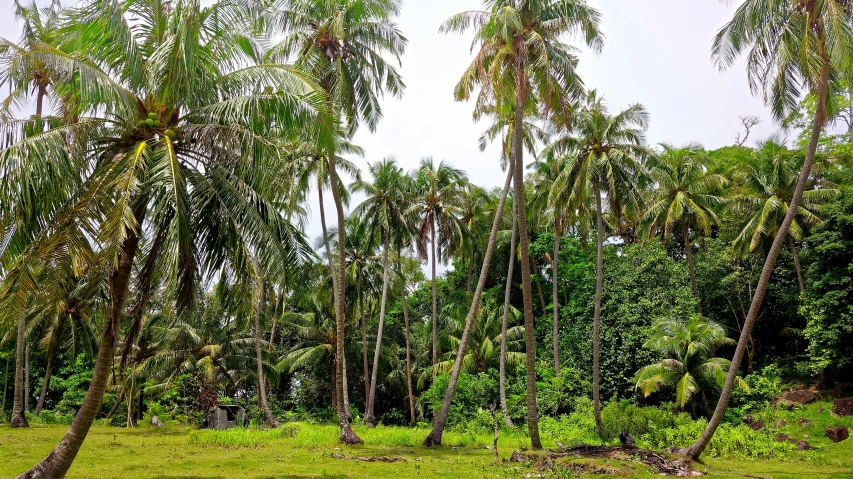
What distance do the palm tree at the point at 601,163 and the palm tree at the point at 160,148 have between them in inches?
542

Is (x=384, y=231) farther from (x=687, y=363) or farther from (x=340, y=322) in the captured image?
(x=687, y=363)

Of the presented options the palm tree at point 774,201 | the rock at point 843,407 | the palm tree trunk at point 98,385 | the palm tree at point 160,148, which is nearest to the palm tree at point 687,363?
the rock at point 843,407

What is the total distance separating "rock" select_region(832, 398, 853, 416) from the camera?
2155 cm

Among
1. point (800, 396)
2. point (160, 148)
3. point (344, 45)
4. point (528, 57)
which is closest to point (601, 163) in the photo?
point (528, 57)

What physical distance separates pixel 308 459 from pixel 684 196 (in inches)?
803

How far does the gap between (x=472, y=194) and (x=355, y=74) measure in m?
15.0

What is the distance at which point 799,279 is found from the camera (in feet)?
83.7

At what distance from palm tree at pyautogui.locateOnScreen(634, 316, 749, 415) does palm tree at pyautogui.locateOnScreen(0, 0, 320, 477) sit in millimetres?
16067

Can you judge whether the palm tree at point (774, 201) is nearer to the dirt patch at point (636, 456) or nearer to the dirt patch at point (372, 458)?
the dirt patch at point (636, 456)

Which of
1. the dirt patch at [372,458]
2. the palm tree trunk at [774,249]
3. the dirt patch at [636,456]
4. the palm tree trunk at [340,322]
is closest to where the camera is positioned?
the dirt patch at [636,456]

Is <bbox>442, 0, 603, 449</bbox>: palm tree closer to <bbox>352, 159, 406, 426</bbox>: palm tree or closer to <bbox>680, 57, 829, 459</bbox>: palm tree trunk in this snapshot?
<bbox>680, 57, 829, 459</bbox>: palm tree trunk

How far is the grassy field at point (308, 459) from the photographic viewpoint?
12227mm

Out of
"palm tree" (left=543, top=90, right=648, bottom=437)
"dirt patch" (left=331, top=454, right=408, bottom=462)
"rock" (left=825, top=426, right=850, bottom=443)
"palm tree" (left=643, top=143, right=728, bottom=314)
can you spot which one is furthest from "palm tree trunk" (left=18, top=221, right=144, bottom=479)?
"palm tree" (left=643, top=143, right=728, bottom=314)

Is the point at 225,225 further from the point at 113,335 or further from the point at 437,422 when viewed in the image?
the point at 437,422
